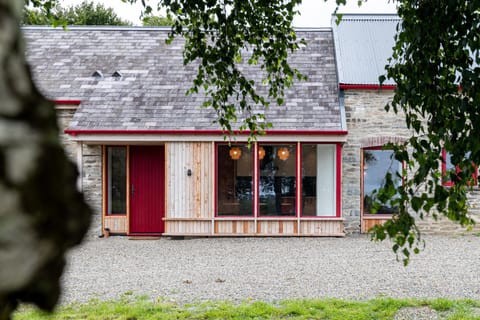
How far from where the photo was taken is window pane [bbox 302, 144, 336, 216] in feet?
39.1

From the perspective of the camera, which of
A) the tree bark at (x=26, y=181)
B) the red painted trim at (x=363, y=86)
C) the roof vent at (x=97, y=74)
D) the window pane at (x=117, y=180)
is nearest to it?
the tree bark at (x=26, y=181)

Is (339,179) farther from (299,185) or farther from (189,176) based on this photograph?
(189,176)

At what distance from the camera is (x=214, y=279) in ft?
24.0

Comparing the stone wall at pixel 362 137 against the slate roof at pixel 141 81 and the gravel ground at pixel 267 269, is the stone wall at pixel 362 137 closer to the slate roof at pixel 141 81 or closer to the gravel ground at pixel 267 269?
the slate roof at pixel 141 81

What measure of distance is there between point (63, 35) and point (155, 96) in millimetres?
4410

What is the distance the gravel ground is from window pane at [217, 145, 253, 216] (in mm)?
761

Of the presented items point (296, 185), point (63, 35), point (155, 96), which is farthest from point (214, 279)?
point (63, 35)

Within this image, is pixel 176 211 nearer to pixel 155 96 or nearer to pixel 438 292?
pixel 155 96

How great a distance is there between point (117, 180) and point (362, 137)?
250 inches

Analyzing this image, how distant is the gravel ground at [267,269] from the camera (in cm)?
639

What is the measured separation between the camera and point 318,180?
1199cm

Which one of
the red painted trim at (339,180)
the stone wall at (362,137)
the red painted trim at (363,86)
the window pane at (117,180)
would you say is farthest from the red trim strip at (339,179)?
the window pane at (117,180)

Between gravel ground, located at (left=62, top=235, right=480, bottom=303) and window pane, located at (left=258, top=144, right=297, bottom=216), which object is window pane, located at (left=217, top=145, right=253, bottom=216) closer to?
window pane, located at (left=258, top=144, right=297, bottom=216)

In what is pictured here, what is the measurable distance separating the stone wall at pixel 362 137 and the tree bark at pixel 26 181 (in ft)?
39.4
